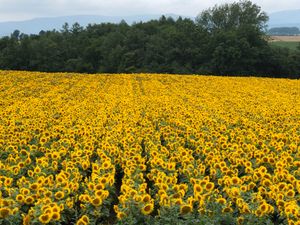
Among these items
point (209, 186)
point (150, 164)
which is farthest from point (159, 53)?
point (209, 186)

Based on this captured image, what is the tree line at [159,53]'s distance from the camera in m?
52.3

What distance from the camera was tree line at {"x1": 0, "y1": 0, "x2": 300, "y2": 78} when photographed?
172ft

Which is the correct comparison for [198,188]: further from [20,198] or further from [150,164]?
[150,164]

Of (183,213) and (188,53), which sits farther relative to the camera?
(188,53)

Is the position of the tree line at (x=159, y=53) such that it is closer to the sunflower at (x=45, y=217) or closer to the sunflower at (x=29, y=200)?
the sunflower at (x=29, y=200)

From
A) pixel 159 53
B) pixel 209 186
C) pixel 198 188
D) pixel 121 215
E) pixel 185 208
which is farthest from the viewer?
pixel 159 53

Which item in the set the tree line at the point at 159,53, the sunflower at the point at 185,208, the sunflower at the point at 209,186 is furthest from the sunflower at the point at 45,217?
the tree line at the point at 159,53

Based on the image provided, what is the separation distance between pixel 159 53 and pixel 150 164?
49.2 metres

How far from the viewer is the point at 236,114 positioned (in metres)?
16.3

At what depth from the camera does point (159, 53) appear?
58.2 m

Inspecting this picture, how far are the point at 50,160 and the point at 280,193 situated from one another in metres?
4.96

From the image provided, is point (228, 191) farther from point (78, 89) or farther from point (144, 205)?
point (78, 89)

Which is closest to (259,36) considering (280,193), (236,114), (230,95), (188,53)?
(188,53)

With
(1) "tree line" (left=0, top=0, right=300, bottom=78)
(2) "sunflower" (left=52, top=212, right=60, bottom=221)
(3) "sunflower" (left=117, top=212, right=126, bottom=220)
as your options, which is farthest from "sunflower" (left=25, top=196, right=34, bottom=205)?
(1) "tree line" (left=0, top=0, right=300, bottom=78)
